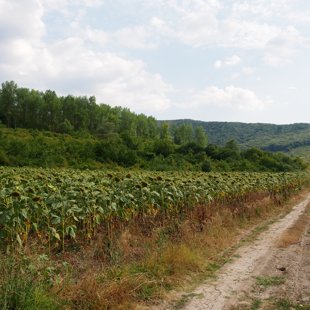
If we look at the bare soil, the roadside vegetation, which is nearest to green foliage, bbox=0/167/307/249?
the roadside vegetation

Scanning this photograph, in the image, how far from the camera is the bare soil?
598 cm

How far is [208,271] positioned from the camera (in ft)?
25.4

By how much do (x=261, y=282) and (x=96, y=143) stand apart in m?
50.2

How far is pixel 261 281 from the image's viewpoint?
7.12 metres

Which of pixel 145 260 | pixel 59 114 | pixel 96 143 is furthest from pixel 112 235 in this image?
pixel 59 114

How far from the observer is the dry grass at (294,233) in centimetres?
1076

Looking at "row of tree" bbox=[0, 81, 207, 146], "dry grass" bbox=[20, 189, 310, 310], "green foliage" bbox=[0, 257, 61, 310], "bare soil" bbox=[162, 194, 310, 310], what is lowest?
"bare soil" bbox=[162, 194, 310, 310]

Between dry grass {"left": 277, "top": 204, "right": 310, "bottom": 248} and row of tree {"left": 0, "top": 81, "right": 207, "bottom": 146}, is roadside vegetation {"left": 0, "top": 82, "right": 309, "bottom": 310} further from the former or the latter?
row of tree {"left": 0, "top": 81, "right": 207, "bottom": 146}

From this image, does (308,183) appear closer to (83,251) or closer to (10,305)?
(83,251)

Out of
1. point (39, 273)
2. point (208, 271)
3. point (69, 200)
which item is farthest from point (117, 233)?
point (39, 273)

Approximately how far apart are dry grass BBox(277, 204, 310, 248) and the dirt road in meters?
0.27

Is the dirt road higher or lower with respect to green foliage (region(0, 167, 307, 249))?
lower

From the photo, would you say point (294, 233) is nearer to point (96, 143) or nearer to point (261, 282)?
point (261, 282)

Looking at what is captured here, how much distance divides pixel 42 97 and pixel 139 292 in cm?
8453
